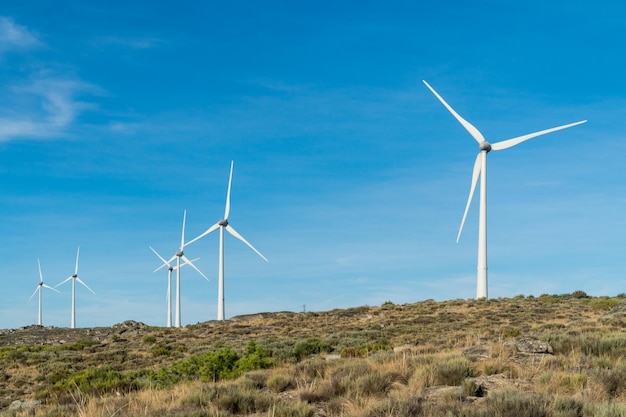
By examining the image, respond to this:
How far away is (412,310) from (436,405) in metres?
51.4

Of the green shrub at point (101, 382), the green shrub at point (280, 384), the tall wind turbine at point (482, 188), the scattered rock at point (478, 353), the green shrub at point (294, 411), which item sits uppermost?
the tall wind turbine at point (482, 188)

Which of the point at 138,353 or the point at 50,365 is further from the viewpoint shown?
the point at 138,353

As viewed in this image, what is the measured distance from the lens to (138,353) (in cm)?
4584

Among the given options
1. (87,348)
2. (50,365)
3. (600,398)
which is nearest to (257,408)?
(600,398)

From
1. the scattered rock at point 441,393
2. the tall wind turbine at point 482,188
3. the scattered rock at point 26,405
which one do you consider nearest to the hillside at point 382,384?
the scattered rock at point 441,393

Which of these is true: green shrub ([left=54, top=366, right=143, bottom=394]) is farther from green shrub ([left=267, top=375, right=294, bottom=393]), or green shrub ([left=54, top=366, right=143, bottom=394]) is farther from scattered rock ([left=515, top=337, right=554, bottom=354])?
scattered rock ([left=515, top=337, right=554, bottom=354])

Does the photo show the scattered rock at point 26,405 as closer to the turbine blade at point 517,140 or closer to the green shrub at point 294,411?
the green shrub at point 294,411

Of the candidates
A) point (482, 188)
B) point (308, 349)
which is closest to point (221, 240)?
point (482, 188)

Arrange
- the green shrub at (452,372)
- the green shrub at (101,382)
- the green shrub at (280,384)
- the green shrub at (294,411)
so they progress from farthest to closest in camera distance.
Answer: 1. the green shrub at (101,382)
2. the green shrub at (280,384)
3. the green shrub at (452,372)
4. the green shrub at (294,411)

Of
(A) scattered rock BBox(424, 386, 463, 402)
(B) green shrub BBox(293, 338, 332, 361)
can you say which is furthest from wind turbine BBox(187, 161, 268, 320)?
(A) scattered rock BBox(424, 386, 463, 402)

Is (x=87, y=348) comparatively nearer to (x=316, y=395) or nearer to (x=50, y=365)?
(x=50, y=365)

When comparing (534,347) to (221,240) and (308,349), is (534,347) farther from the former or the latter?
(221,240)

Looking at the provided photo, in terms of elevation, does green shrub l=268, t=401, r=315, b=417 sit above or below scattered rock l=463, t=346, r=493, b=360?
above

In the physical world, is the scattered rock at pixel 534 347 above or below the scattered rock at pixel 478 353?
above
